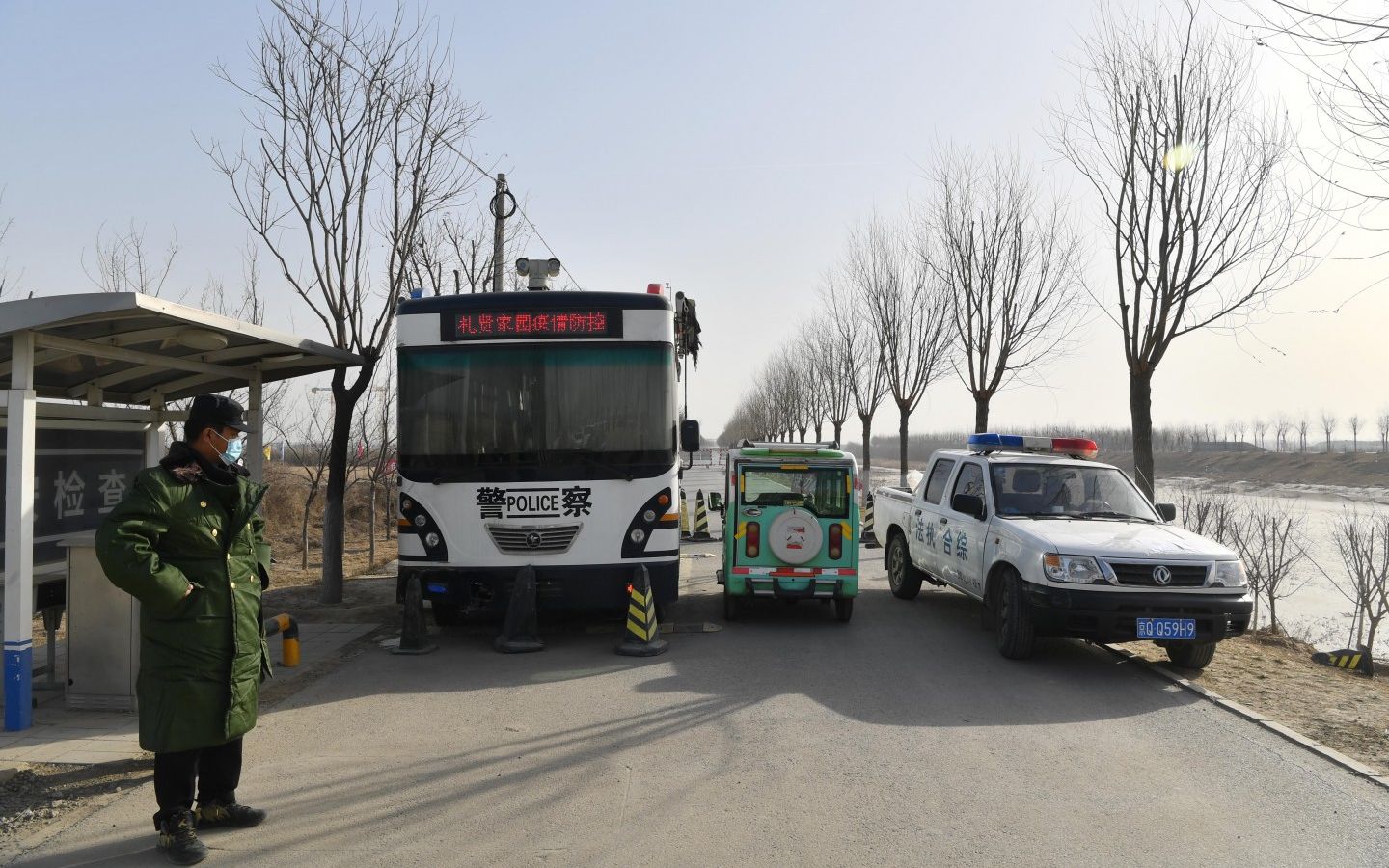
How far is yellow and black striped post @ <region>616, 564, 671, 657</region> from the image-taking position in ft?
28.4

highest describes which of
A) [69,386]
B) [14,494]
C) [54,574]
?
[69,386]

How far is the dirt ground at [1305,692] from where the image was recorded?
6.36 meters

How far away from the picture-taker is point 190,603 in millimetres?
4215

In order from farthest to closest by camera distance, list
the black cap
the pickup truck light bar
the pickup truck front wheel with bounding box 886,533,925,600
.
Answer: the pickup truck front wheel with bounding box 886,533,925,600, the pickup truck light bar, the black cap

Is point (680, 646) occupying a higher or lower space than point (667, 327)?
lower

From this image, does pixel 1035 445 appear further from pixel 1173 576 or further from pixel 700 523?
pixel 700 523

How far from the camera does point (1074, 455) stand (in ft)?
34.2

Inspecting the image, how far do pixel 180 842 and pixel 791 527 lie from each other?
6744 mm

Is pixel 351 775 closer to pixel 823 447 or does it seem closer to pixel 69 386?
pixel 69 386

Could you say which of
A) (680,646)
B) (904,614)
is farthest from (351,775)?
(904,614)

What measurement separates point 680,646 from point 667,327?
3186 mm

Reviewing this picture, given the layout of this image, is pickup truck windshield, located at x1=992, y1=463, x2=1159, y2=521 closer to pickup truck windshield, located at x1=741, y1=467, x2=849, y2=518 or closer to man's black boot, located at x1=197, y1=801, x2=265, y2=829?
pickup truck windshield, located at x1=741, y1=467, x2=849, y2=518

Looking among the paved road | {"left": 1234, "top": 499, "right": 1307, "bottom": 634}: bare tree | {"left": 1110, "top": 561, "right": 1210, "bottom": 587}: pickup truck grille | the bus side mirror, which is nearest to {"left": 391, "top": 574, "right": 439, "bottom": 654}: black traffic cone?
the paved road

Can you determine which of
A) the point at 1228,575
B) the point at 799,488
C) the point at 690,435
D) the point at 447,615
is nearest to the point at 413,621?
the point at 447,615
